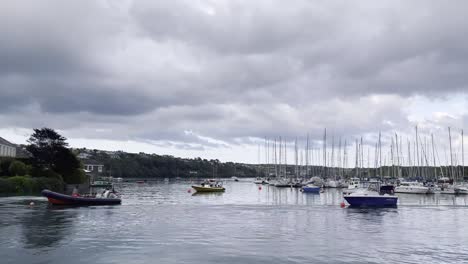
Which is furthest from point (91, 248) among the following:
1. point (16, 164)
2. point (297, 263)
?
point (16, 164)

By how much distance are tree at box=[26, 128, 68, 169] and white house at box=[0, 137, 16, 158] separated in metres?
10.7

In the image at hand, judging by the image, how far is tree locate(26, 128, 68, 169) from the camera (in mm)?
84812

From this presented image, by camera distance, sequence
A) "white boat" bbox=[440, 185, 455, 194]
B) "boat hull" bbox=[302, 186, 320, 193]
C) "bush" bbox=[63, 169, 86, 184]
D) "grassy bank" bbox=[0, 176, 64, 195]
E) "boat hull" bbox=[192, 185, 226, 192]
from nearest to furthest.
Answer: "grassy bank" bbox=[0, 176, 64, 195]
"white boat" bbox=[440, 185, 455, 194]
"bush" bbox=[63, 169, 86, 184]
"boat hull" bbox=[302, 186, 320, 193]
"boat hull" bbox=[192, 185, 226, 192]

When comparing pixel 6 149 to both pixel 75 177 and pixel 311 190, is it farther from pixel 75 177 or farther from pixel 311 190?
pixel 311 190

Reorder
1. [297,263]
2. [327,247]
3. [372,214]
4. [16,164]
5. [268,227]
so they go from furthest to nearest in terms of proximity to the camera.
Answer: [16,164] < [372,214] < [268,227] < [327,247] < [297,263]

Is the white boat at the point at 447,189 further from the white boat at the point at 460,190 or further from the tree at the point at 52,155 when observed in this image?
the tree at the point at 52,155

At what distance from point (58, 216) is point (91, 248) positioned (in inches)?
715

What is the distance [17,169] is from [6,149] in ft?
64.3

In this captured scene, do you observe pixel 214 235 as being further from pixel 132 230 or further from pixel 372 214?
pixel 372 214

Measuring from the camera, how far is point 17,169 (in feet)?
267

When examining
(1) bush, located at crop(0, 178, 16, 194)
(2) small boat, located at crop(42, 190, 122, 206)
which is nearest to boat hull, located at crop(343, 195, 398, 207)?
(2) small boat, located at crop(42, 190, 122, 206)

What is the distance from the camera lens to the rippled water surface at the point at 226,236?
82.9 ft

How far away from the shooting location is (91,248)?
2723 cm

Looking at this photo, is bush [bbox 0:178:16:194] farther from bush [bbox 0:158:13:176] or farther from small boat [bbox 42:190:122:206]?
small boat [bbox 42:190:122:206]
